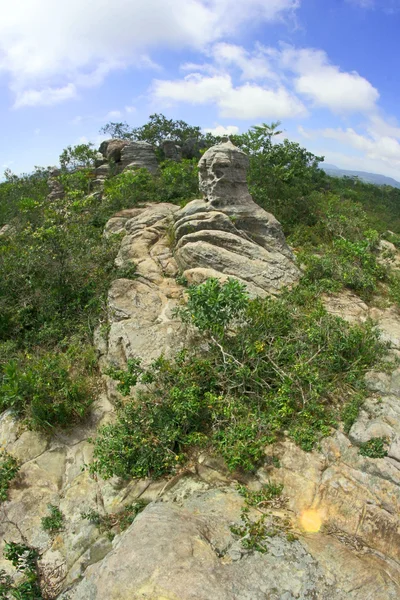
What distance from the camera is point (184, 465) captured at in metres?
5.51

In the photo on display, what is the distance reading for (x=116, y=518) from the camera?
5.29 metres

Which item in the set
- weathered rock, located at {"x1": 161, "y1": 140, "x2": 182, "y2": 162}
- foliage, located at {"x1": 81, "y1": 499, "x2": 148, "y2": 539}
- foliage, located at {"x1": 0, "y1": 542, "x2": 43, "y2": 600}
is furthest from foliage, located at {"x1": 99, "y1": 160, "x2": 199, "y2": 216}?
weathered rock, located at {"x1": 161, "y1": 140, "x2": 182, "y2": 162}

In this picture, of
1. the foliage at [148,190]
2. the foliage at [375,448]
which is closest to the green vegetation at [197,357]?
the foliage at [375,448]

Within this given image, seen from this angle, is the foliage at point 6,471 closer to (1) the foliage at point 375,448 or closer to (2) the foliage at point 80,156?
(1) the foliage at point 375,448

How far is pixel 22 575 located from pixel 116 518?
1.34 metres

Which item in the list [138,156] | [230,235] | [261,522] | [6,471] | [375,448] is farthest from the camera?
[138,156]

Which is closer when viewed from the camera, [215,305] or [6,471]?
[6,471]

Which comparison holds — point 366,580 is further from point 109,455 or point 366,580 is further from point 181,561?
point 109,455

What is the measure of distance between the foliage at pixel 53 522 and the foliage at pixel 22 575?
0.30m

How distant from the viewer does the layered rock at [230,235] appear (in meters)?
8.93

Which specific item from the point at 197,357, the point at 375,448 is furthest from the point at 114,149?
the point at 375,448

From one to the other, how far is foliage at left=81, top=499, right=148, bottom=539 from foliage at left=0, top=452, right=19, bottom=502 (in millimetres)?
1446

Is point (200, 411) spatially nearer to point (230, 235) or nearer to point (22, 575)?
point (22, 575)

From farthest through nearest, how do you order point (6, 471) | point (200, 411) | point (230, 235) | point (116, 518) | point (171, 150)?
point (171, 150), point (230, 235), point (6, 471), point (200, 411), point (116, 518)
